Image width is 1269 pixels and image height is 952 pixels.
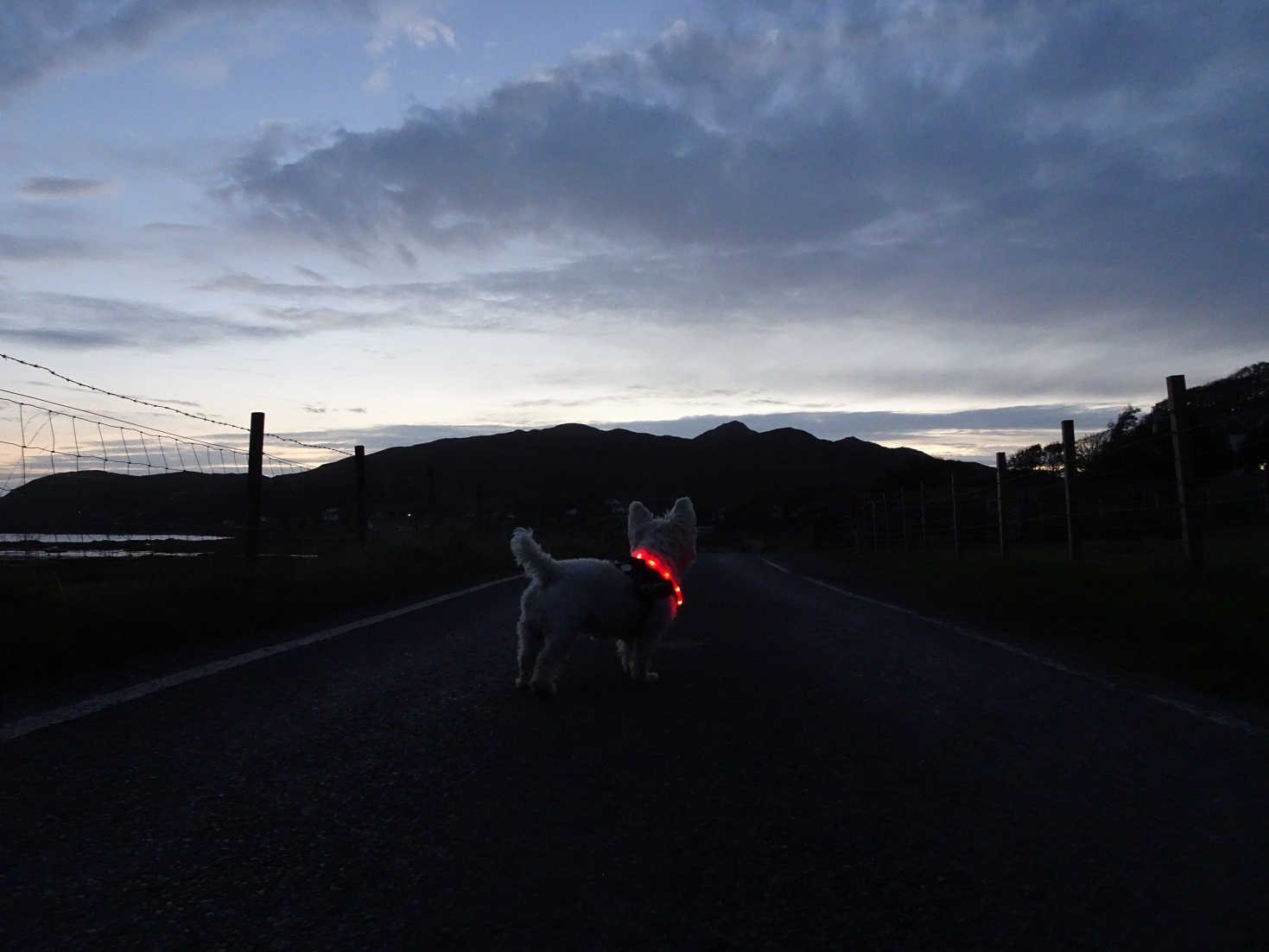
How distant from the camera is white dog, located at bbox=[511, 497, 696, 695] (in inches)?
223

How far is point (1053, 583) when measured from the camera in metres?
12.2

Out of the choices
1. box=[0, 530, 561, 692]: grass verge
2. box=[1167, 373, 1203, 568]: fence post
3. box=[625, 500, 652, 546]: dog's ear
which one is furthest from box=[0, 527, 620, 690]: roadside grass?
box=[1167, 373, 1203, 568]: fence post

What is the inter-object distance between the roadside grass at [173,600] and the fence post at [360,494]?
3.59 meters

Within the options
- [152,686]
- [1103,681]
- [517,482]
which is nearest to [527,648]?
[152,686]

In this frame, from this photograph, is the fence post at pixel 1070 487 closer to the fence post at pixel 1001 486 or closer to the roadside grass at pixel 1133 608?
the roadside grass at pixel 1133 608

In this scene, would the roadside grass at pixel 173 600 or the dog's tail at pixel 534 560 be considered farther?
the roadside grass at pixel 173 600

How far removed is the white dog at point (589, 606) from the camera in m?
5.66

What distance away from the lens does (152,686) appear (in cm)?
605

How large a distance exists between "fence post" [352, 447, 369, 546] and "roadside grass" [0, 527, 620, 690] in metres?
3.59

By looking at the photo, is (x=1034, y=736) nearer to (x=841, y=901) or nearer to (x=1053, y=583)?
(x=841, y=901)

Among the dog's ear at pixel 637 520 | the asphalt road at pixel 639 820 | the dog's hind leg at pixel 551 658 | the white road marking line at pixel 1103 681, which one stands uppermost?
the dog's ear at pixel 637 520

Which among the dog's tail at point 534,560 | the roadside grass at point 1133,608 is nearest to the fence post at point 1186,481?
the roadside grass at point 1133,608

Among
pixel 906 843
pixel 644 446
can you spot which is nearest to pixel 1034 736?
pixel 906 843

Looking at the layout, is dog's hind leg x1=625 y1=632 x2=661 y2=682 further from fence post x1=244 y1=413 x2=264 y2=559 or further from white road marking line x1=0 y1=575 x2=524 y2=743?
fence post x1=244 y1=413 x2=264 y2=559
